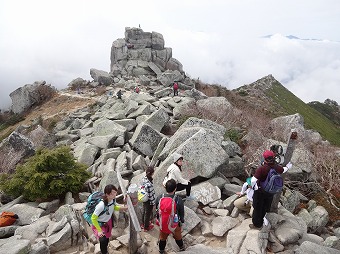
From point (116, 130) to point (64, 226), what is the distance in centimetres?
820

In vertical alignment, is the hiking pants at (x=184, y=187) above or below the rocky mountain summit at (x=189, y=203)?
above

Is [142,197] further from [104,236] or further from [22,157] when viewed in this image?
[22,157]

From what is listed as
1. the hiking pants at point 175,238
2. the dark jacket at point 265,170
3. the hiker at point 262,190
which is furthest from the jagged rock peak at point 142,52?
the hiking pants at point 175,238

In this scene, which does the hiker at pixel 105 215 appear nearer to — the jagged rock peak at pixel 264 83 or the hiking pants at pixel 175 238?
the hiking pants at pixel 175 238

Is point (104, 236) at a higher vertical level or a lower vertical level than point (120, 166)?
higher

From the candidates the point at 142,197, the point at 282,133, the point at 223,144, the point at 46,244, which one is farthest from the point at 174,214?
the point at 282,133

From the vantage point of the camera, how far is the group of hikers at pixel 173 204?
21.6 ft

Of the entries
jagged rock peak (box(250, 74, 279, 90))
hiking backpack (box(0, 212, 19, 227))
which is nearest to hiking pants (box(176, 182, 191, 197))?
hiking backpack (box(0, 212, 19, 227))

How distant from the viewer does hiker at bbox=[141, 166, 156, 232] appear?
7.92 meters

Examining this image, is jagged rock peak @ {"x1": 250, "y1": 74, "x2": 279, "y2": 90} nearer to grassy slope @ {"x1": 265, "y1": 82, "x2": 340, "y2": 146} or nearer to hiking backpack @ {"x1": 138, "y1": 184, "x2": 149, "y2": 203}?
grassy slope @ {"x1": 265, "y1": 82, "x2": 340, "y2": 146}

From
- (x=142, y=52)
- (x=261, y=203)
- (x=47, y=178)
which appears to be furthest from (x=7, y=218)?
(x=142, y=52)

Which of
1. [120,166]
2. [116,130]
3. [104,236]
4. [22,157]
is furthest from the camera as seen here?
[22,157]

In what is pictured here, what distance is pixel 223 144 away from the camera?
12781 millimetres

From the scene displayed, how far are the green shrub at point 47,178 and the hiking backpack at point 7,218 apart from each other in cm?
107
